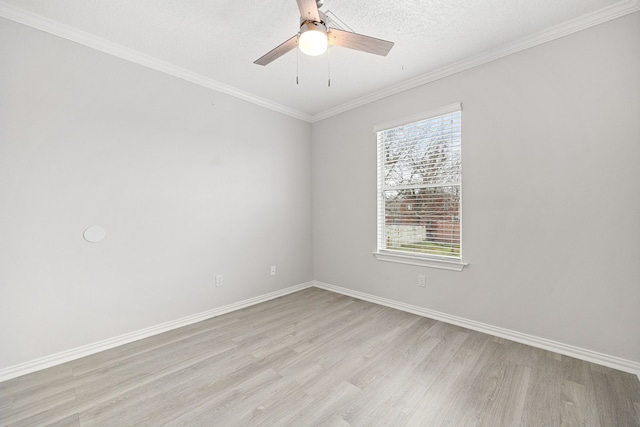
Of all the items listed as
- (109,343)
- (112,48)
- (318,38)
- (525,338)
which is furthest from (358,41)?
(109,343)

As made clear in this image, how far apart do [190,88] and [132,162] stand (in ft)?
3.29

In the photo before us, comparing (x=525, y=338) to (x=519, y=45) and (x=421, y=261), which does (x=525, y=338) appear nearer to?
(x=421, y=261)

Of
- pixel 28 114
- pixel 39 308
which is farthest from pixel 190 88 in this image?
pixel 39 308

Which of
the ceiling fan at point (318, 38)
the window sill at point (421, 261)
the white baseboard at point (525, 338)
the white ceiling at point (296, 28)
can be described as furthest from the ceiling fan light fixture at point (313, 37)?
the white baseboard at point (525, 338)

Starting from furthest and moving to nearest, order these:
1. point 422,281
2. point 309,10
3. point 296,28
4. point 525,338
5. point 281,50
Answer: point 422,281 → point 525,338 → point 296,28 → point 281,50 → point 309,10

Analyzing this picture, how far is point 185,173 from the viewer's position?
2877mm

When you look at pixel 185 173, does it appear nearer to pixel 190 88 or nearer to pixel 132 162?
pixel 132 162

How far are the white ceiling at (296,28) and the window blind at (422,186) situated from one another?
59cm

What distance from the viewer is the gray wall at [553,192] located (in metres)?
1.99

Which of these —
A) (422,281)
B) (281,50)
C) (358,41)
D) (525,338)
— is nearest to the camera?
(358,41)

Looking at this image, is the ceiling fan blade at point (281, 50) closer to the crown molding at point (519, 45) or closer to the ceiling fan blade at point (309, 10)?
the ceiling fan blade at point (309, 10)

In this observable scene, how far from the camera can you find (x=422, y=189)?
10.0 feet

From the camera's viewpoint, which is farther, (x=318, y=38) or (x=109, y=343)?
(x=109, y=343)

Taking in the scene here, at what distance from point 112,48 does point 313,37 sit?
1.99m
